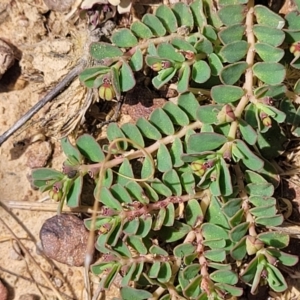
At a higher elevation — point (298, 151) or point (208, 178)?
point (208, 178)

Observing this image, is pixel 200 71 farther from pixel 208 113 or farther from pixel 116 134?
pixel 116 134

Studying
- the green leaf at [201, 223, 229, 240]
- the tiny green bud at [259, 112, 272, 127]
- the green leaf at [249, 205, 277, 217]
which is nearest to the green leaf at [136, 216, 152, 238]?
the green leaf at [201, 223, 229, 240]

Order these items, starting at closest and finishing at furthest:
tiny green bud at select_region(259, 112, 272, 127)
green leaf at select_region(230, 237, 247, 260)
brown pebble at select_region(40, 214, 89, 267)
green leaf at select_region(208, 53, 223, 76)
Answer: tiny green bud at select_region(259, 112, 272, 127) → green leaf at select_region(230, 237, 247, 260) → green leaf at select_region(208, 53, 223, 76) → brown pebble at select_region(40, 214, 89, 267)

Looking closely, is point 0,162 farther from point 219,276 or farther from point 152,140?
point 219,276

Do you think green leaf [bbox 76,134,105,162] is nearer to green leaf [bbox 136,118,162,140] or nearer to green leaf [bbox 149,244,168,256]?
green leaf [bbox 136,118,162,140]

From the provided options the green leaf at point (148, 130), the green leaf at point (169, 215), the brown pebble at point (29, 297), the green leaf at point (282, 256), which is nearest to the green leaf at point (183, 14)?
the green leaf at point (148, 130)

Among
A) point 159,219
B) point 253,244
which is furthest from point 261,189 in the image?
point 159,219

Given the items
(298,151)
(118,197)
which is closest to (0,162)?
(118,197)
